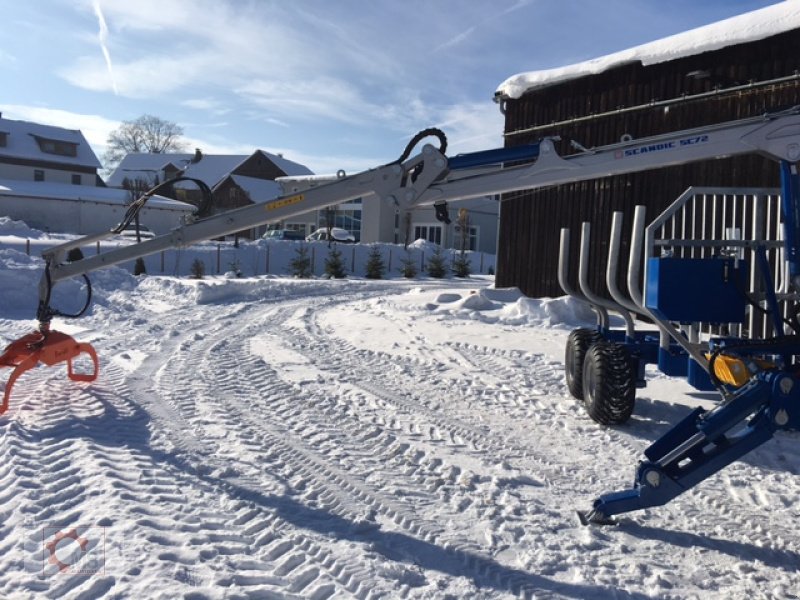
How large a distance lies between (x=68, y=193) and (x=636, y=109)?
141ft

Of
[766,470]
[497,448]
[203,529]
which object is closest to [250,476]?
[203,529]

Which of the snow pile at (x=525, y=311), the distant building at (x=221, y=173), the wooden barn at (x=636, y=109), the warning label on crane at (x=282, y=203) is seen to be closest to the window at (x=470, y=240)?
the distant building at (x=221, y=173)

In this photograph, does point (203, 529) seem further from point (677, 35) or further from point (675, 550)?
point (677, 35)

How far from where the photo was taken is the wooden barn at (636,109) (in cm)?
1082

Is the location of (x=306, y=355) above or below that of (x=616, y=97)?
below

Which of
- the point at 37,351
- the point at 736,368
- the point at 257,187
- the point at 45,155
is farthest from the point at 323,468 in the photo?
the point at 45,155

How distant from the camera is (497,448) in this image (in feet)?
17.7

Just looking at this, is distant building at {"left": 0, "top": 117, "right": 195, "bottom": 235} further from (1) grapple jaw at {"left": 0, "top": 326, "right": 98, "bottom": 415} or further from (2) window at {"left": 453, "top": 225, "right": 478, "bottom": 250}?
(1) grapple jaw at {"left": 0, "top": 326, "right": 98, "bottom": 415}

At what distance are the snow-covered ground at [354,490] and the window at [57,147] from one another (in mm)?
52734

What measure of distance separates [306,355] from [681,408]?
16.5 ft

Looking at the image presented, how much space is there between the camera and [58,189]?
4631 centimetres

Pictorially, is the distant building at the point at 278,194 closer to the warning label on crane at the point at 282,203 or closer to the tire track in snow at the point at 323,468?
the tire track in snow at the point at 323,468

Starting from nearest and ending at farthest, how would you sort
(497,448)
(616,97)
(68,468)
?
1. (68,468)
2. (497,448)
3. (616,97)

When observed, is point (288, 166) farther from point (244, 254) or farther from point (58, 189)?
point (244, 254)
